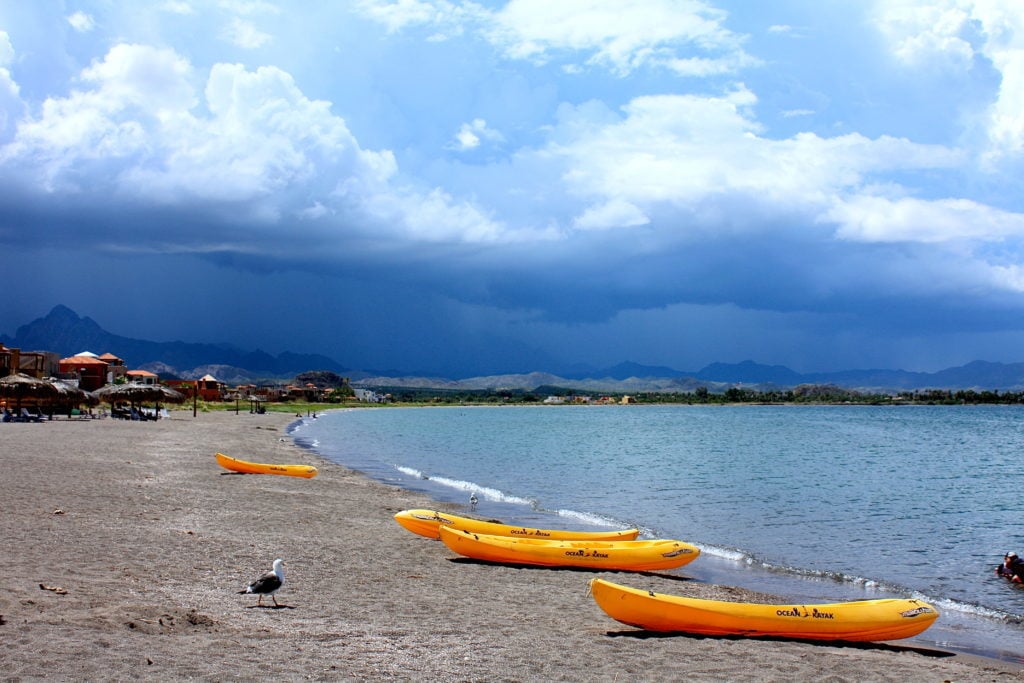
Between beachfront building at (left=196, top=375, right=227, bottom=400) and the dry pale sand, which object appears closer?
the dry pale sand

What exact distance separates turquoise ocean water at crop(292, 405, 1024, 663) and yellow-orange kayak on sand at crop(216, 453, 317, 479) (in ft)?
12.6

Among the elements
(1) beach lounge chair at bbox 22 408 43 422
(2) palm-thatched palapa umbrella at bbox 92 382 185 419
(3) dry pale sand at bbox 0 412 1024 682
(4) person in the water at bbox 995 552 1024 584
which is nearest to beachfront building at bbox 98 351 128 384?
(2) palm-thatched palapa umbrella at bbox 92 382 185 419

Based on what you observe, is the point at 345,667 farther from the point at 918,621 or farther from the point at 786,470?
the point at 786,470

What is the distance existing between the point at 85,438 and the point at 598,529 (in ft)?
79.0

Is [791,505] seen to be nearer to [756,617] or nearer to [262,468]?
[262,468]

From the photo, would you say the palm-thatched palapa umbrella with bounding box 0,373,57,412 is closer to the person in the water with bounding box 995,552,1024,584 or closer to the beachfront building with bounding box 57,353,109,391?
the beachfront building with bounding box 57,353,109,391

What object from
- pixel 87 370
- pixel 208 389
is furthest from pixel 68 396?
pixel 208 389

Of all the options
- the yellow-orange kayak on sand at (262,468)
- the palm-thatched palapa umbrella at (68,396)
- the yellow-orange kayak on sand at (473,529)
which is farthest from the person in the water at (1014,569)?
the palm-thatched palapa umbrella at (68,396)

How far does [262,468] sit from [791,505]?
57.0 ft

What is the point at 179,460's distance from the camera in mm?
28484

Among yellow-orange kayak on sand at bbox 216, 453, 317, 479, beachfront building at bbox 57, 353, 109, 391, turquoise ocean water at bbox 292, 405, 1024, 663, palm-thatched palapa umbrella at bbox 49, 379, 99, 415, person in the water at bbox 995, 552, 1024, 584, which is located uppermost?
beachfront building at bbox 57, 353, 109, 391

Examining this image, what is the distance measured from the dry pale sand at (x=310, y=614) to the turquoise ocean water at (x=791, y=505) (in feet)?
8.91

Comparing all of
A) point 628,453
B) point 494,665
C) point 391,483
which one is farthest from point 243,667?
point 628,453

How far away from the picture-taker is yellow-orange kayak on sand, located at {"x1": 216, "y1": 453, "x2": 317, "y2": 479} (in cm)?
2625
